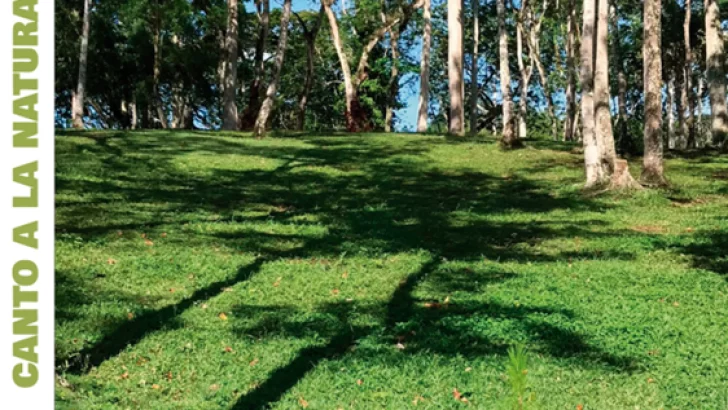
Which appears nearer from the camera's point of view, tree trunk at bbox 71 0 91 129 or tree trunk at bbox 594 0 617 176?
tree trunk at bbox 594 0 617 176

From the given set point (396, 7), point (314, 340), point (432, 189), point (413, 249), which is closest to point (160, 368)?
point (314, 340)

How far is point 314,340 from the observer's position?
754cm

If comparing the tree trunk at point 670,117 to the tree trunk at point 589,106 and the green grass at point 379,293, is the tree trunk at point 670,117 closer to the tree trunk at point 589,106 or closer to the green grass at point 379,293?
the tree trunk at point 589,106

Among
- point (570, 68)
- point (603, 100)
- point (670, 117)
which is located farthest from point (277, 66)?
point (670, 117)

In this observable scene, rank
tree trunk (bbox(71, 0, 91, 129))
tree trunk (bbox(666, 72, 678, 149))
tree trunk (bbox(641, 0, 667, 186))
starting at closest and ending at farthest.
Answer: tree trunk (bbox(641, 0, 667, 186)), tree trunk (bbox(71, 0, 91, 129)), tree trunk (bbox(666, 72, 678, 149))

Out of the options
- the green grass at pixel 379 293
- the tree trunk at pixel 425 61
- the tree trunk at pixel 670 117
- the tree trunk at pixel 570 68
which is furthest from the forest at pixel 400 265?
the tree trunk at pixel 670 117

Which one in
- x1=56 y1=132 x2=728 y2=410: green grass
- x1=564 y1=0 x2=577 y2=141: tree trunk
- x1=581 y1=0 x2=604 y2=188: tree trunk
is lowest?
x1=56 y1=132 x2=728 y2=410: green grass

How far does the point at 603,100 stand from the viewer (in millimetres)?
17672

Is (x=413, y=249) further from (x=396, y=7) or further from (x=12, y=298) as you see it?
(x=396, y=7)

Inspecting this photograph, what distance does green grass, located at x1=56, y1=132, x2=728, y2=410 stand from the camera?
639 cm

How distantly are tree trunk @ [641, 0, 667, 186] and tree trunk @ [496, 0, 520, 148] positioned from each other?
246 inches

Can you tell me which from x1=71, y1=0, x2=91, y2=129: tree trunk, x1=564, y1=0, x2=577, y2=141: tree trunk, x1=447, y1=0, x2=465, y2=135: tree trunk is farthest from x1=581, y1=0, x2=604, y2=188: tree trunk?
x1=71, y1=0, x2=91, y2=129: tree trunk

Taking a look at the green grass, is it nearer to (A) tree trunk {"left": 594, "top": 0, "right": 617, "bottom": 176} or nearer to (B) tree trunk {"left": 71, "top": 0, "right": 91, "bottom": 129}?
(A) tree trunk {"left": 594, "top": 0, "right": 617, "bottom": 176}

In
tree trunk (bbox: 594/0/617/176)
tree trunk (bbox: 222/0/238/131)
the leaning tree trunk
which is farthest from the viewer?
tree trunk (bbox: 222/0/238/131)
